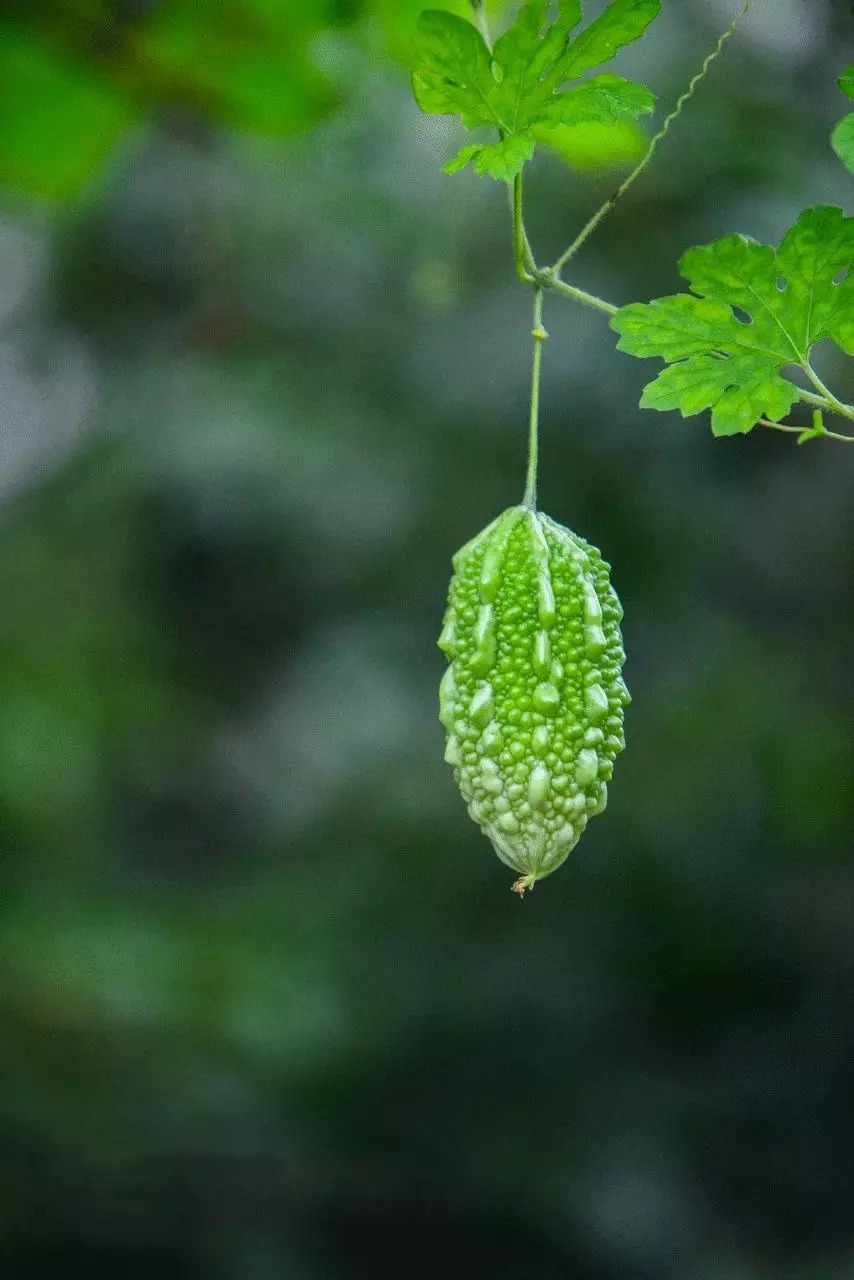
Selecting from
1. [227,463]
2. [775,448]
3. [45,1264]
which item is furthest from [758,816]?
[45,1264]

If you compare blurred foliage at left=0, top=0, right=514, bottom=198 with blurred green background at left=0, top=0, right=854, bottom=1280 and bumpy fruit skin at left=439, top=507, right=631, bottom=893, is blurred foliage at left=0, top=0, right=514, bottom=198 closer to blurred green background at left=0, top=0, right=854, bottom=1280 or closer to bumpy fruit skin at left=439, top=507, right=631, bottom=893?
bumpy fruit skin at left=439, top=507, right=631, bottom=893

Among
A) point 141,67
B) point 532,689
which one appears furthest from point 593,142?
point 532,689

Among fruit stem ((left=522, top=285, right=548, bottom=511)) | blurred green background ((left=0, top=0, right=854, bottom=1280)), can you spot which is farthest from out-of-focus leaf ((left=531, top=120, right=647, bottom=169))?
blurred green background ((left=0, top=0, right=854, bottom=1280))

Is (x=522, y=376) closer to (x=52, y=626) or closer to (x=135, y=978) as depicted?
(x=52, y=626)

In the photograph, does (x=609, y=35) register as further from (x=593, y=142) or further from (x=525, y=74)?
(x=593, y=142)

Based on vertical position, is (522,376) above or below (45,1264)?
above

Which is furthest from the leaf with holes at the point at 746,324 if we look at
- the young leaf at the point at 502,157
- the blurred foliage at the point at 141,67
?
the blurred foliage at the point at 141,67
